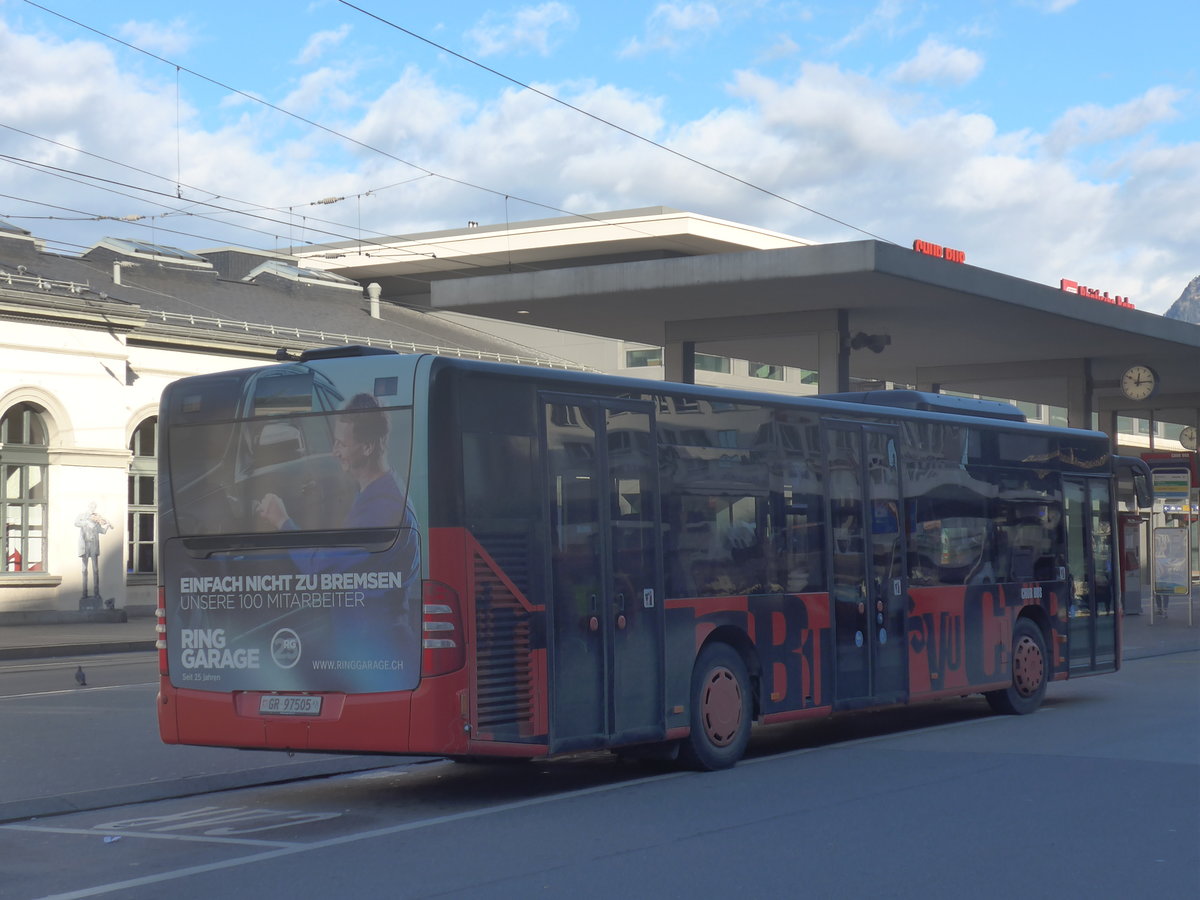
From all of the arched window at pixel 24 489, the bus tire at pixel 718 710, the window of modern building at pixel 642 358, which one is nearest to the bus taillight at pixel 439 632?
the bus tire at pixel 718 710

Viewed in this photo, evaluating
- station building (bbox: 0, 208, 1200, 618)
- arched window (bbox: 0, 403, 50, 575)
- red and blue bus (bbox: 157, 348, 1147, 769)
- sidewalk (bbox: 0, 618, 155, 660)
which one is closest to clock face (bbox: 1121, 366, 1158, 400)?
station building (bbox: 0, 208, 1200, 618)

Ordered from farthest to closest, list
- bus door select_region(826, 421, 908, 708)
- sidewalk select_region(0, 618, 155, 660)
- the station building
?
sidewalk select_region(0, 618, 155, 660) < the station building < bus door select_region(826, 421, 908, 708)

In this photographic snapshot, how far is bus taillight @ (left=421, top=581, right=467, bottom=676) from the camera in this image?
9.16 metres

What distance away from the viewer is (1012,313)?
87.8ft

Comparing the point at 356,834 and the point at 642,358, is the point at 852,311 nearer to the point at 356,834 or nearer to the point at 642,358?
the point at 356,834

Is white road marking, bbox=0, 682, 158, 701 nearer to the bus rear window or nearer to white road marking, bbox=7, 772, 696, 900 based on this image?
the bus rear window

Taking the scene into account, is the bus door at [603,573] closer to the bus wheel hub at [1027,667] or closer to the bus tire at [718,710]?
Result: the bus tire at [718,710]

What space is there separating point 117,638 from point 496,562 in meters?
22.6

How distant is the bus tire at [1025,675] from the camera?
51.1ft

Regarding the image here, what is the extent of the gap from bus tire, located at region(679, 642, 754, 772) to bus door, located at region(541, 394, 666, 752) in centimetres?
47

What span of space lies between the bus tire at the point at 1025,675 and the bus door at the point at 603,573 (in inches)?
229

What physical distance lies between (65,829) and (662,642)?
405cm

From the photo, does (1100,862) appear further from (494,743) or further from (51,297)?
(51,297)

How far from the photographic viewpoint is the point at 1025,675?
15758 mm
